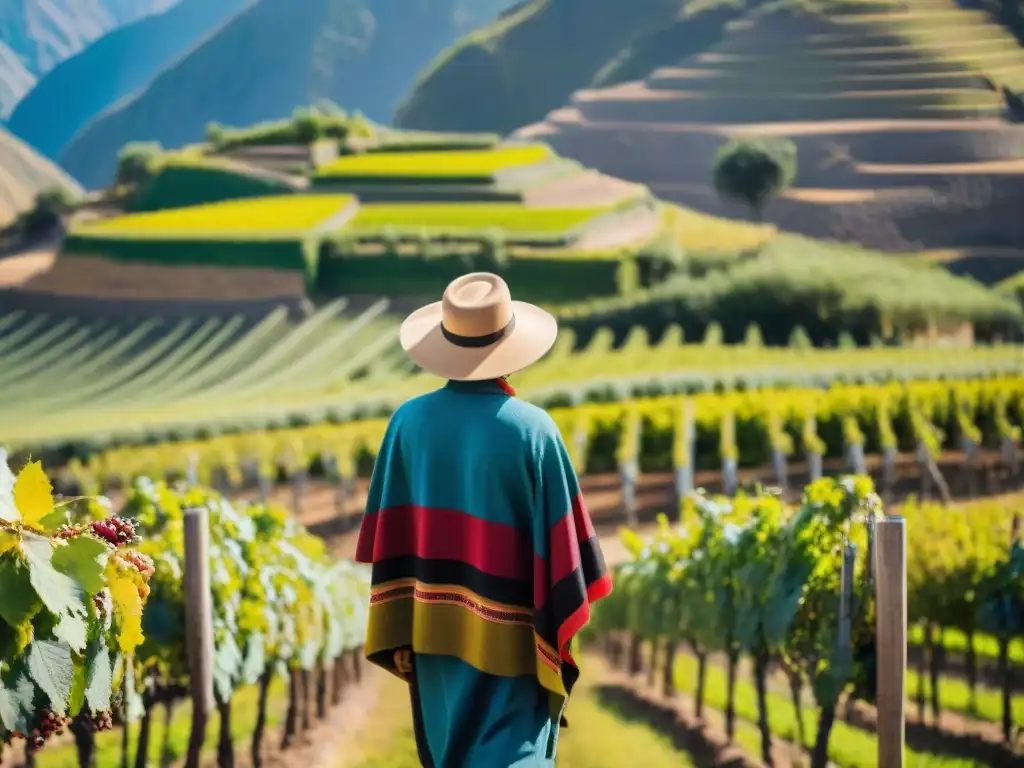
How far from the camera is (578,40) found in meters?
57.2

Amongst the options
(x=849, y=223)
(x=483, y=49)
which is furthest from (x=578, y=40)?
(x=849, y=223)

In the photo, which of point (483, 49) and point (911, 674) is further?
point (483, 49)

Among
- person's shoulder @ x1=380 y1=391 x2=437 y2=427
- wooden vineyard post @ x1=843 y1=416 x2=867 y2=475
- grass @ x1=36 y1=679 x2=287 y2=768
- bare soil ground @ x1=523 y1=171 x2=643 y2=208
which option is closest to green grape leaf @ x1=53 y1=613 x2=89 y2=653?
person's shoulder @ x1=380 y1=391 x2=437 y2=427

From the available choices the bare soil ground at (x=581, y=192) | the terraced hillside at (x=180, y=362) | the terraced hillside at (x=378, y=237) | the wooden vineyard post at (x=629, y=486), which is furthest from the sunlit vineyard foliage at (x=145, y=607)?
the bare soil ground at (x=581, y=192)

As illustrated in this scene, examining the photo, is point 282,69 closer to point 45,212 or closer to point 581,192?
point 45,212

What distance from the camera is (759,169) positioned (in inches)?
1662

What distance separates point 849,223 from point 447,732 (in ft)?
123

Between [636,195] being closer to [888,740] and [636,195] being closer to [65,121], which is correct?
[65,121]

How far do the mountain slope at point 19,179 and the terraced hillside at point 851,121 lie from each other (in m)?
15.3

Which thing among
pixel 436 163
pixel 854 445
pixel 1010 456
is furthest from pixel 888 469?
pixel 436 163

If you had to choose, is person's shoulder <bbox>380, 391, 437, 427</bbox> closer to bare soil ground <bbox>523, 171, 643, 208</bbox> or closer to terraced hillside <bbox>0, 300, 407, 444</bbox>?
terraced hillside <bbox>0, 300, 407, 444</bbox>

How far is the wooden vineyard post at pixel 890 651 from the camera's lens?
5574 millimetres

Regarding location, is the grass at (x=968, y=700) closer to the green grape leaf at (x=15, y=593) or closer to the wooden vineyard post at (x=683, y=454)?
the green grape leaf at (x=15, y=593)

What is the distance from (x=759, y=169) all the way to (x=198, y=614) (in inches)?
1466
